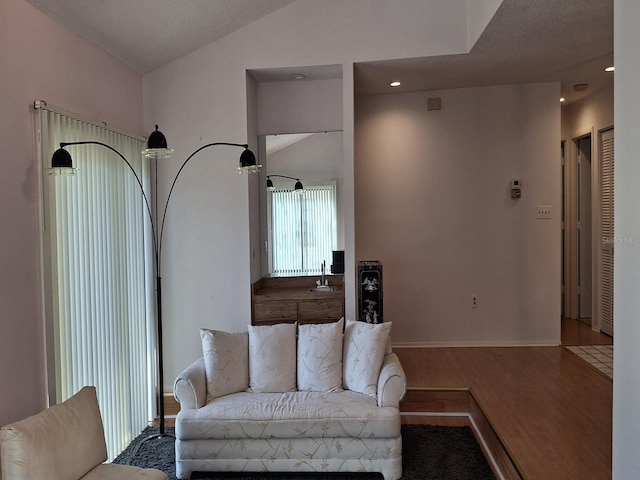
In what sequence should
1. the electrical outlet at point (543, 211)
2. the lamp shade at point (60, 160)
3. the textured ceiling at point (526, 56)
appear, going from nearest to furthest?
the lamp shade at point (60, 160) < the textured ceiling at point (526, 56) < the electrical outlet at point (543, 211)

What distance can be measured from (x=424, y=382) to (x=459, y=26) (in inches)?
114

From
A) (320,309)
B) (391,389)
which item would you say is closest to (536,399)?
(391,389)

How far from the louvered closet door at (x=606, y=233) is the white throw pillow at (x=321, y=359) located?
11.4ft

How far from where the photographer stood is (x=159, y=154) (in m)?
2.88

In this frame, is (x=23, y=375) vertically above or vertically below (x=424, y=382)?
above

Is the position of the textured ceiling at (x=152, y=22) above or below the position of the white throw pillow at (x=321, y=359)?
above

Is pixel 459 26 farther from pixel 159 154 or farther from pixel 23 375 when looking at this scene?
pixel 23 375

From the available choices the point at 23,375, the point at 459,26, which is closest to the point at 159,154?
the point at 23,375

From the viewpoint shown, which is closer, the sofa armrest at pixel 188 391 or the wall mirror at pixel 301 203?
the sofa armrest at pixel 188 391

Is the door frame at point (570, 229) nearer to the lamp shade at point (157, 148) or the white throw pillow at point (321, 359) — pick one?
the white throw pillow at point (321, 359)

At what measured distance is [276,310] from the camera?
4.07m

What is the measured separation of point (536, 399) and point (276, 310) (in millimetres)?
2111

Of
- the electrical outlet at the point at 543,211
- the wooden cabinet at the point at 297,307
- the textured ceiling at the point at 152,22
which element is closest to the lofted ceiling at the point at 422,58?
the textured ceiling at the point at 152,22

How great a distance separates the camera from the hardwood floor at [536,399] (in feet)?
8.71
